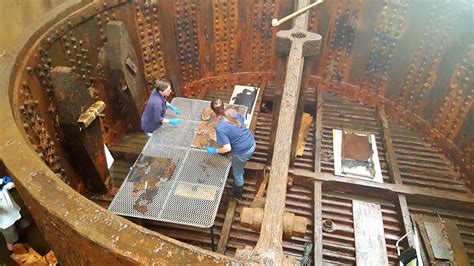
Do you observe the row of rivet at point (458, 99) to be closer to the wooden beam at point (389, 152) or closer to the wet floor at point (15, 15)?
the wooden beam at point (389, 152)

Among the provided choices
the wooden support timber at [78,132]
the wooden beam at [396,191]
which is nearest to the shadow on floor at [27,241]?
the wooden support timber at [78,132]

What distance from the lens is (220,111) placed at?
357 centimetres

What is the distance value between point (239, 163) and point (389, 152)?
7.59 ft

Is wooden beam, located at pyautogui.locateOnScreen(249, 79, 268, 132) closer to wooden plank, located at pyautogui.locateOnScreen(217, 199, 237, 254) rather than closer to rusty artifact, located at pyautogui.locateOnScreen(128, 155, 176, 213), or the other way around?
wooden plank, located at pyautogui.locateOnScreen(217, 199, 237, 254)

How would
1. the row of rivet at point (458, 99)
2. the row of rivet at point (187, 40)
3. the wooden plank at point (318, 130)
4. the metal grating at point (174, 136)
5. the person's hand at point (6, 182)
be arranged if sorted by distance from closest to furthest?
the person's hand at point (6, 182) < the metal grating at point (174, 136) < the row of rivet at point (458, 99) < the wooden plank at point (318, 130) < the row of rivet at point (187, 40)

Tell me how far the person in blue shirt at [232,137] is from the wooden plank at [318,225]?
3.33 ft

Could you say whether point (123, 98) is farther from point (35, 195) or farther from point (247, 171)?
point (35, 195)

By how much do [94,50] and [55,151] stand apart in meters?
1.58

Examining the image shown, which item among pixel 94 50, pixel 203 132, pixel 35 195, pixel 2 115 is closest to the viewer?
pixel 35 195

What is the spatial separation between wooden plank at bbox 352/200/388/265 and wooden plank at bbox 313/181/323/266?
43 cm

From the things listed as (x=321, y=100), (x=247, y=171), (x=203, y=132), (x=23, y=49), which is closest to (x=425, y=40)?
(x=321, y=100)

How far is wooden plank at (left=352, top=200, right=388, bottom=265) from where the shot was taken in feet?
11.9

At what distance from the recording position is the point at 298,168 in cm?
474

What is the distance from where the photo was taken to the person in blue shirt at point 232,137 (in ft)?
11.6
